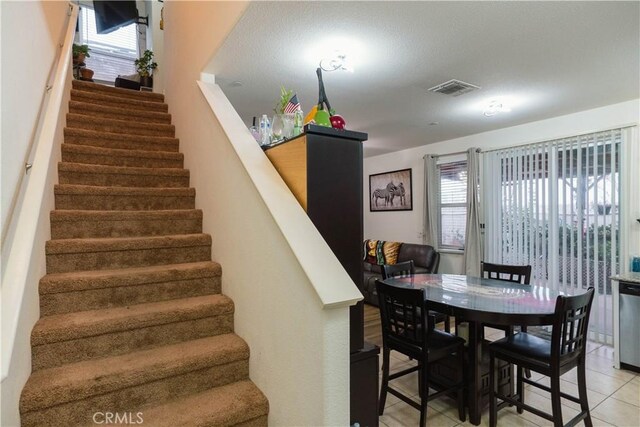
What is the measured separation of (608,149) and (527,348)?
101 inches

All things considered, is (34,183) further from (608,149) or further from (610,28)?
(608,149)

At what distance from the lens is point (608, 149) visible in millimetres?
3549

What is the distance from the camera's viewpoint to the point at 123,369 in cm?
151

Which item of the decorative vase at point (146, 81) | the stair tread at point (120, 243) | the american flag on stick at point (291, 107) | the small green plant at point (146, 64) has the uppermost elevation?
the small green plant at point (146, 64)

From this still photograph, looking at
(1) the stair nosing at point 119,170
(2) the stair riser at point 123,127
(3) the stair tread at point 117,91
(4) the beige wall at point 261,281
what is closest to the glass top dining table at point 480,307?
(4) the beige wall at point 261,281

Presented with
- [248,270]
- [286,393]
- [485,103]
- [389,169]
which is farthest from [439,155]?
[286,393]

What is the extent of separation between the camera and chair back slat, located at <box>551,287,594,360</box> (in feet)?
6.53

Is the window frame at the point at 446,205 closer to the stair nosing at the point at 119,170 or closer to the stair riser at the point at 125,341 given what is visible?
the stair nosing at the point at 119,170

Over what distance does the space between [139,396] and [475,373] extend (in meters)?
2.03

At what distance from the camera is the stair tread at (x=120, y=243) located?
1.92m

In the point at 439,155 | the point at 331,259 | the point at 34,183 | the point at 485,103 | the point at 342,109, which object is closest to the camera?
the point at 331,259

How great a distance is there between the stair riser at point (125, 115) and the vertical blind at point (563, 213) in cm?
401

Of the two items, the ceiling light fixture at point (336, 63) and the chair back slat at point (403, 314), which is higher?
the ceiling light fixture at point (336, 63)

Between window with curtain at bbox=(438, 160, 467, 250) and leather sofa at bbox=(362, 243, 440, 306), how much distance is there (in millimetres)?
315
